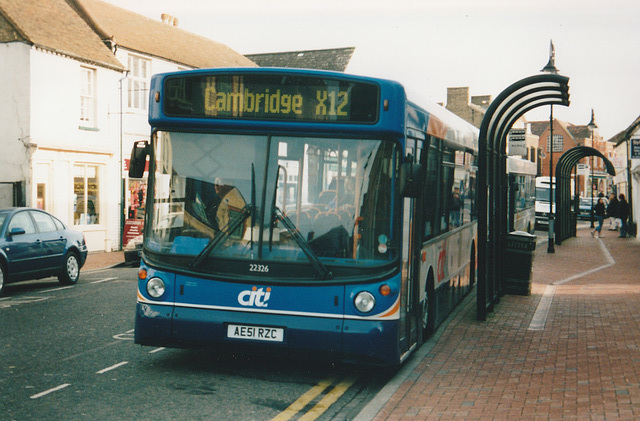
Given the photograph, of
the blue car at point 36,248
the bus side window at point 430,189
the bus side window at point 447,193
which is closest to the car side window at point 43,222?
the blue car at point 36,248

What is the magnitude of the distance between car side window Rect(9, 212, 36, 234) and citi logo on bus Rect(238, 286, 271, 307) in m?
8.79

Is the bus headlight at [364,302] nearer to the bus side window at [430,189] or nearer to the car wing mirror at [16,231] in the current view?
the bus side window at [430,189]

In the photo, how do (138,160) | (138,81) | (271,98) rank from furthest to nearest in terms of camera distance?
(138,81) < (138,160) < (271,98)

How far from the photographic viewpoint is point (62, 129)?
24.2 m

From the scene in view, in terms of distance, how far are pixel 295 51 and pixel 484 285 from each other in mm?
34535

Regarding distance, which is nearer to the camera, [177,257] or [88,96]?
[177,257]

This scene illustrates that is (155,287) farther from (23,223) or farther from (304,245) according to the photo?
(23,223)

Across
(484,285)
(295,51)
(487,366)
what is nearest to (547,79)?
(484,285)

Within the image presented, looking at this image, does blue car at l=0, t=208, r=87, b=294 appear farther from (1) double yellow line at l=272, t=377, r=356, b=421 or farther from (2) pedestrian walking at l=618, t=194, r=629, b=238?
(2) pedestrian walking at l=618, t=194, r=629, b=238

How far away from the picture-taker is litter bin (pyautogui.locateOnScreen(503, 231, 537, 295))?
14094 mm

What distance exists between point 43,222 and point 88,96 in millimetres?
11217

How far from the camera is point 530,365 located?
7.98 meters

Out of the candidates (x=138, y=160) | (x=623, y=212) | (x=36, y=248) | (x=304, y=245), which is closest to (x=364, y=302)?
(x=304, y=245)

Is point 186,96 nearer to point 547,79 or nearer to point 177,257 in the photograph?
point 177,257
